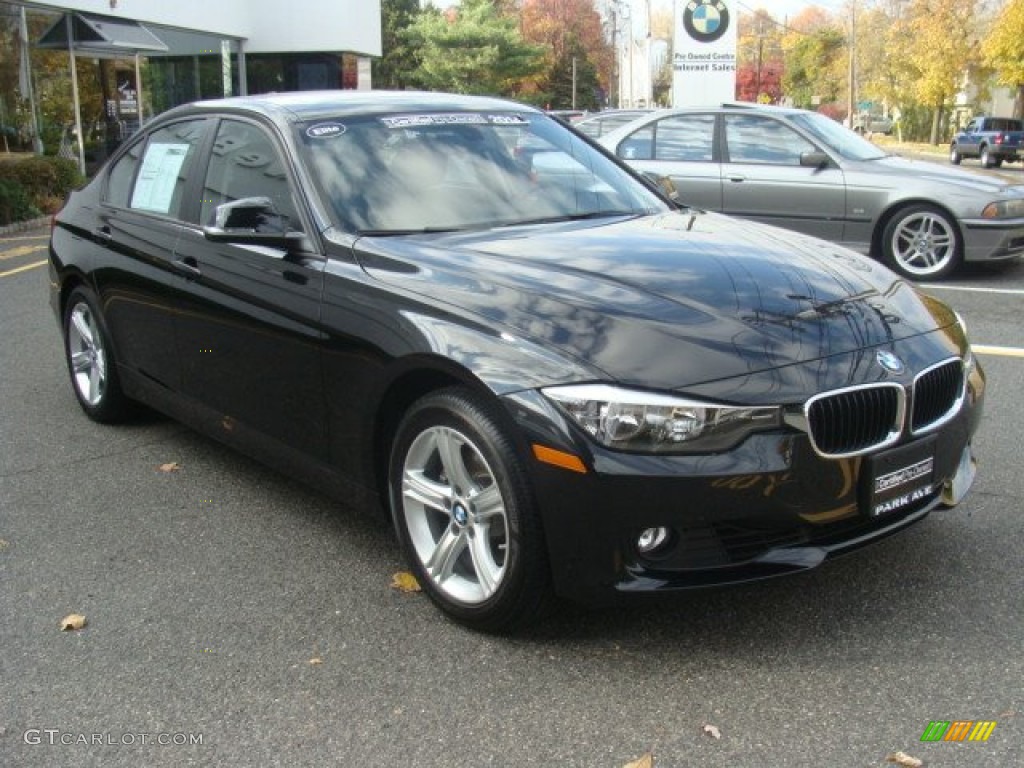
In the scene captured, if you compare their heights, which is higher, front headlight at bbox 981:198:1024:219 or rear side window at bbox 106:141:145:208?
rear side window at bbox 106:141:145:208

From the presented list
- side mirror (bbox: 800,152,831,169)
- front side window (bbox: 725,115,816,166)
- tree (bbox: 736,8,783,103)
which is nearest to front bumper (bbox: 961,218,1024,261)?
side mirror (bbox: 800,152,831,169)

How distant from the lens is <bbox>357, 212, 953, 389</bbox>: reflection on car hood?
3.02m

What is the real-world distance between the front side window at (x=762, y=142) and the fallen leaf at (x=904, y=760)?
8.46m

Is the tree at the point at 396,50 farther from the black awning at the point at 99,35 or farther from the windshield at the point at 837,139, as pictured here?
the windshield at the point at 837,139

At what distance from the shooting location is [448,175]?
4.20m

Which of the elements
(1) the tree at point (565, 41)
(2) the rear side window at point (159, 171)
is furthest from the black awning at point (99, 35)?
(1) the tree at point (565, 41)

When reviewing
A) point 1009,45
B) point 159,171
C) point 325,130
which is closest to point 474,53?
point 1009,45

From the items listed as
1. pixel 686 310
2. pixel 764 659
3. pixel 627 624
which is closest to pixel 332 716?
pixel 627 624

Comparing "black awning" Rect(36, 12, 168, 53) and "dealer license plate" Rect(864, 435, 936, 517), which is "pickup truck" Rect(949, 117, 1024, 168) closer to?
"black awning" Rect(36, 12, 168, 53)

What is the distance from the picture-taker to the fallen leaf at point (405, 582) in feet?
12.0

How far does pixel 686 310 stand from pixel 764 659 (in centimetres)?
104

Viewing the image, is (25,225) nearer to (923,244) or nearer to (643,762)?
(923,244)

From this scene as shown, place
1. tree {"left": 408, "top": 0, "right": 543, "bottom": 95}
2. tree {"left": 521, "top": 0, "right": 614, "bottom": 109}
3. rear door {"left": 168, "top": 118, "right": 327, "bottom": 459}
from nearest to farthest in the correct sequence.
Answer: rear door {"left": 168, "top": 118, "right": 327, "bottom": 459}
tree {"left": 408, "top": 0, "right": 543, "bottom": 95}
tree {"left": 521, "top": 0, "right": 614, "bottom": 109}

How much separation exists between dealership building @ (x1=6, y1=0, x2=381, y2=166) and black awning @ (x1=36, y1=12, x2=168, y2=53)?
2 centimetres
